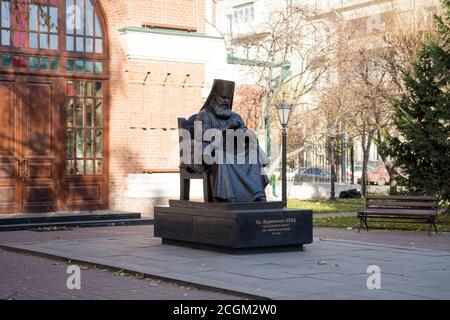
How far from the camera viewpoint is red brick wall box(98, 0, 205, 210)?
70.3 feet

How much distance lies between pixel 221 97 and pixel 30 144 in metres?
8.01

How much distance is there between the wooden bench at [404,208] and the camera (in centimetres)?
1678

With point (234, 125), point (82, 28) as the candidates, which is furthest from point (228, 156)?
point (82, 28)

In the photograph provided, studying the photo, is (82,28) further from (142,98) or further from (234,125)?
(234,125)

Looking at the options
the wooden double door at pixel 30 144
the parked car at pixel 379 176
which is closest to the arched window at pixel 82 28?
the wooden double door at pixel 30 144

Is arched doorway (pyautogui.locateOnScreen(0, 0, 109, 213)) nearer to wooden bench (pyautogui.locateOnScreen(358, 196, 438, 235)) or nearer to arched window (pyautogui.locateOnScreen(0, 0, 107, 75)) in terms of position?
arched window (pyautogui.locateOnScreen(0, 0, 107, 75))

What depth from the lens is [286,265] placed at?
1129 centimetres

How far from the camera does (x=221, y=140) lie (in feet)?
44.0

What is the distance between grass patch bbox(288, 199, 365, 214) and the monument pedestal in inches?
443

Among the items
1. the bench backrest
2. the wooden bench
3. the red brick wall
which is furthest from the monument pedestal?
the red brick wall

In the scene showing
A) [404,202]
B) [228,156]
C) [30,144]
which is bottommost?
[404,202]

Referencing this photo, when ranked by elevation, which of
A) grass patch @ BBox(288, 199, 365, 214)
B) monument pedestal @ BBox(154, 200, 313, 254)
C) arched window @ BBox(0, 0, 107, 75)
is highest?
arched window @ BBox(0, 0, 107, 75)

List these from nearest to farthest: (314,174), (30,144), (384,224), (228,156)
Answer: (228,156)
(384,224)
(30,144)
(314,174)

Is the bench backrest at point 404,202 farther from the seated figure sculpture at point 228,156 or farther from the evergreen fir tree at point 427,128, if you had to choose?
the seated figure sculpture at point 228,156
